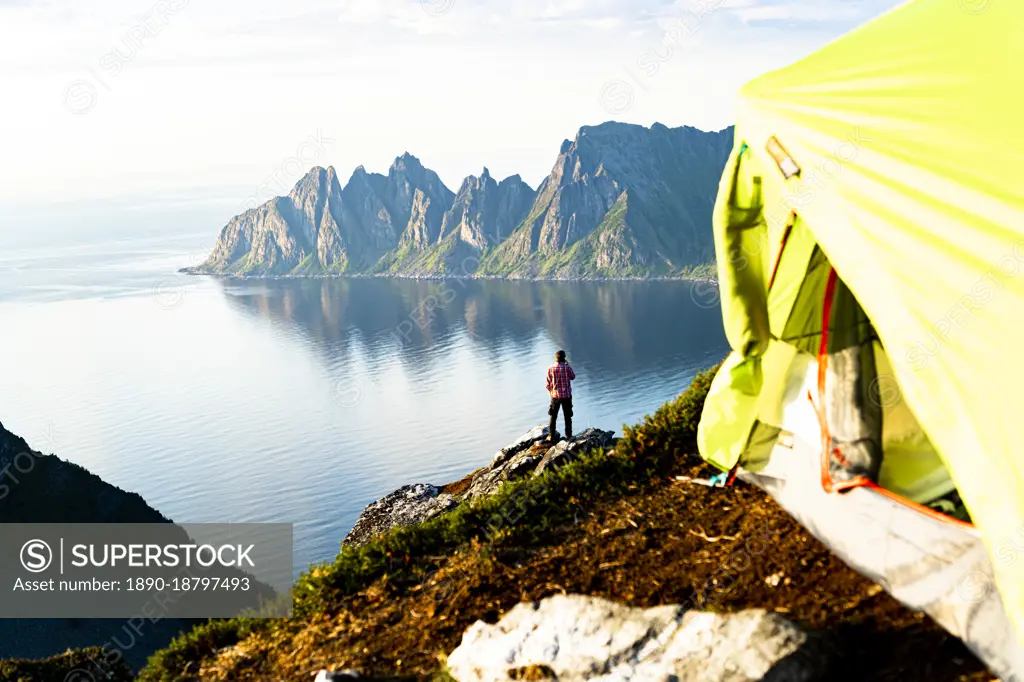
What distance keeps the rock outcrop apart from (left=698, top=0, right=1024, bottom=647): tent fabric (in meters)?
7.47

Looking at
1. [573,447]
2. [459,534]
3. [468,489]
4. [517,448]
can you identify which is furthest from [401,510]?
[459,534]

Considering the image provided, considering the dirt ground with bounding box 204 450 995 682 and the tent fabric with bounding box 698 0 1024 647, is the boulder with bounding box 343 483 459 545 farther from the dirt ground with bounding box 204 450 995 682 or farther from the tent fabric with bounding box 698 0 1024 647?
the tent fabric with bounding box 698 0 1024 647

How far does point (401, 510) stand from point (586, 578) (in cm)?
1189

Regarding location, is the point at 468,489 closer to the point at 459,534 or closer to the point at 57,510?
the point at 459,534

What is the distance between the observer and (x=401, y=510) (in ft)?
65.5

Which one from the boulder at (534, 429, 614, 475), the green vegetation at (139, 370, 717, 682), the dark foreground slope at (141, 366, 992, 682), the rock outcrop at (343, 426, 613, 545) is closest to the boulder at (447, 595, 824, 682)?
the dark foreground slope at (141, 366, 992, 682)

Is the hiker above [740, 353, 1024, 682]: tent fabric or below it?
below

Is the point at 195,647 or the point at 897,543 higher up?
the point at 897,543

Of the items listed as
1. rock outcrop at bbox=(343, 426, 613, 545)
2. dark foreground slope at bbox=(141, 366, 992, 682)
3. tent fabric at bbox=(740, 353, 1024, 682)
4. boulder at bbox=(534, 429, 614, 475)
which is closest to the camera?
tent fabric at bbox=(740, 353, 1024, 682)

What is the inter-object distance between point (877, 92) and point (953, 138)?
3.90 ft

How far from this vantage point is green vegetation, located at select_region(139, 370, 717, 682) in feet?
32.4

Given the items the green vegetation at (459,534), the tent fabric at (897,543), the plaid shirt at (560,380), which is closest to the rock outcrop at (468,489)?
the plaid shirt at (560,380)

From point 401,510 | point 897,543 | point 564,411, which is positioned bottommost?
point 401,510

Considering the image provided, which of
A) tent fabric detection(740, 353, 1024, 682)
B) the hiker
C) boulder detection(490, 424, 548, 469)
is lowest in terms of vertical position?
boulder detection(490, 424, 548, 469)
